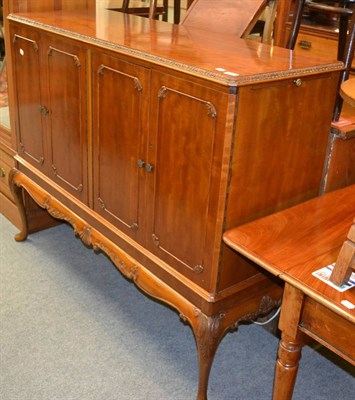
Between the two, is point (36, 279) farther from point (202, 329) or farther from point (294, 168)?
point (294, 168)

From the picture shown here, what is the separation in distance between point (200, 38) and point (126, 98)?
43 centimetres

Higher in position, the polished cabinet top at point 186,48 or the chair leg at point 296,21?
the chair leg at point 296,21

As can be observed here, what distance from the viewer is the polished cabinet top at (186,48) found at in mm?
1486

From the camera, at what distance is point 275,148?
1586 mm

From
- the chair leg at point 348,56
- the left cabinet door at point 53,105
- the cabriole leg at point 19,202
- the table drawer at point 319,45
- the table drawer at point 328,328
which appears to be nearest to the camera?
the table drawer at point 328,328

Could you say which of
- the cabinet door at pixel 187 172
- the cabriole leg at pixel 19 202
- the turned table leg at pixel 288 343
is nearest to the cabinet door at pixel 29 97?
the cabriole leg at pixel 19 202

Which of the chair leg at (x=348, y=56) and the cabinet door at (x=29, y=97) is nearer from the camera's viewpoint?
the chair leg at (x=348, y=56)

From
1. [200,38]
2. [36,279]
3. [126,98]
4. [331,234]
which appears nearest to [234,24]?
[200,38]

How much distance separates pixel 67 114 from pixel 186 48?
1.97ft

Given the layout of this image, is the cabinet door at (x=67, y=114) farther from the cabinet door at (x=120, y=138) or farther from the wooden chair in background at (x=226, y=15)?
the wooden chair in background at (x=226, y=15)

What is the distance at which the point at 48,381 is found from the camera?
1983 mm

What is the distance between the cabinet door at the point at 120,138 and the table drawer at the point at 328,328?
2.39ft

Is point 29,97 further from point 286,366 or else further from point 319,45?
point 319,45

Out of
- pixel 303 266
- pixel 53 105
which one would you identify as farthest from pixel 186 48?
pixel 303 266
